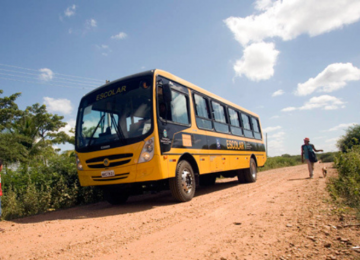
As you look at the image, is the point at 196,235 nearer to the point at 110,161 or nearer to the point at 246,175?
the point at 110,161

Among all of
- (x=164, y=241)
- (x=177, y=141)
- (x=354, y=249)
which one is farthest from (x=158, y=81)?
(x=354, y=249)

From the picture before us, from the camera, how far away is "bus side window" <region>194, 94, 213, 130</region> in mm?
7652

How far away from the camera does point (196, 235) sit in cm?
357

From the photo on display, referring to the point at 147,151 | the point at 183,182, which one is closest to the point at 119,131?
the point at 147,151

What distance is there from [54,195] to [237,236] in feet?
18.1

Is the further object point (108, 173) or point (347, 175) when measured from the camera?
point (347, 175)

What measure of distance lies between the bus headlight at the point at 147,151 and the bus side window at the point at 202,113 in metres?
2.17

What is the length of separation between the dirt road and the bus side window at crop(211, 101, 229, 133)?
12.4 feet

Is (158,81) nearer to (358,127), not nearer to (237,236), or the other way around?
(237,236)

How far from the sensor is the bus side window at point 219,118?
28.9 feet

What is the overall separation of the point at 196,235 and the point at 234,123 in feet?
24.4

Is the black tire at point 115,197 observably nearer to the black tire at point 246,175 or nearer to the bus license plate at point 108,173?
the bus license plate at point 108,173

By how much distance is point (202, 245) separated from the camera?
3150 mm

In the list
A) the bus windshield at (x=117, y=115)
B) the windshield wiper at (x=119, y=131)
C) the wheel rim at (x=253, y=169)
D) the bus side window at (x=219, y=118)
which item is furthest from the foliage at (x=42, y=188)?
the wheel rim at (x=253, y=169)
